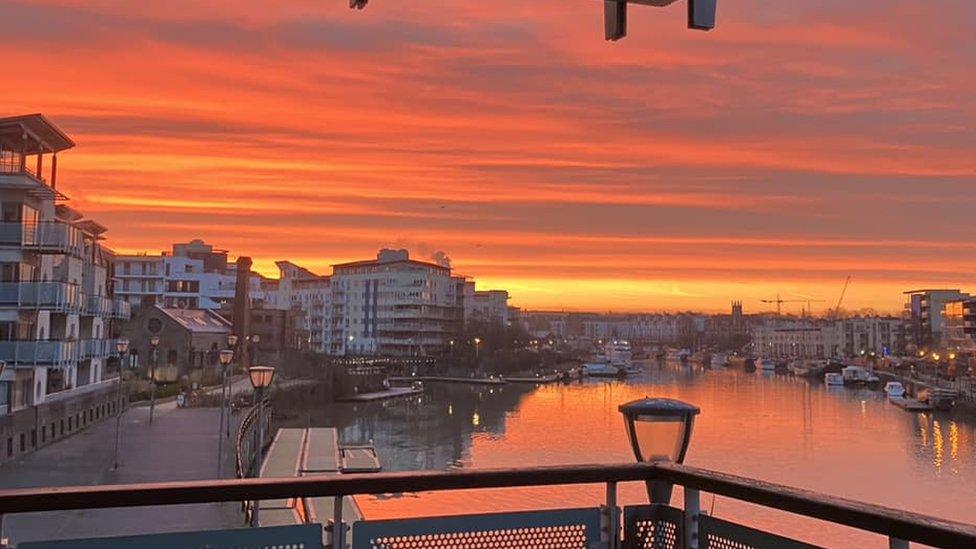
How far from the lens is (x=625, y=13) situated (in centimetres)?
345

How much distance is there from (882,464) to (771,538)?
120 feet

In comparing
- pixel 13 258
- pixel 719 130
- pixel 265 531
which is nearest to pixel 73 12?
pixel 265 531

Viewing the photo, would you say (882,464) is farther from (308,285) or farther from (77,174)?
(308,285)

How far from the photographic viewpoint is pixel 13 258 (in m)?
26.8

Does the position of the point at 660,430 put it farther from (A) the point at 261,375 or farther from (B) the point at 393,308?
(B) the point at 393,308

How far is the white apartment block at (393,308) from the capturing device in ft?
331

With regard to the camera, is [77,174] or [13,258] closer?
[13,258]

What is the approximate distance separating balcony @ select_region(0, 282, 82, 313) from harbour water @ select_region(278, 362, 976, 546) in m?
13.2

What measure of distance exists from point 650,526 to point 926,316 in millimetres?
136669

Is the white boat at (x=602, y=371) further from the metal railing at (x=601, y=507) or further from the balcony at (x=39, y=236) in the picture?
the metal railing at (x=601, y=507)

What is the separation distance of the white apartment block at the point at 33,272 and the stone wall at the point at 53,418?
22 cm

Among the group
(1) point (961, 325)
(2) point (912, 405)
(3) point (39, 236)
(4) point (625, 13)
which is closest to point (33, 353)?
(3) point (39, 236)

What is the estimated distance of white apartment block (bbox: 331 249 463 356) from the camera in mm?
100938

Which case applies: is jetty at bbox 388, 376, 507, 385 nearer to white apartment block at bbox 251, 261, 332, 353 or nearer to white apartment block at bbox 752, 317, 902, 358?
white apartment block at bbox 251, 261, 332, 353
